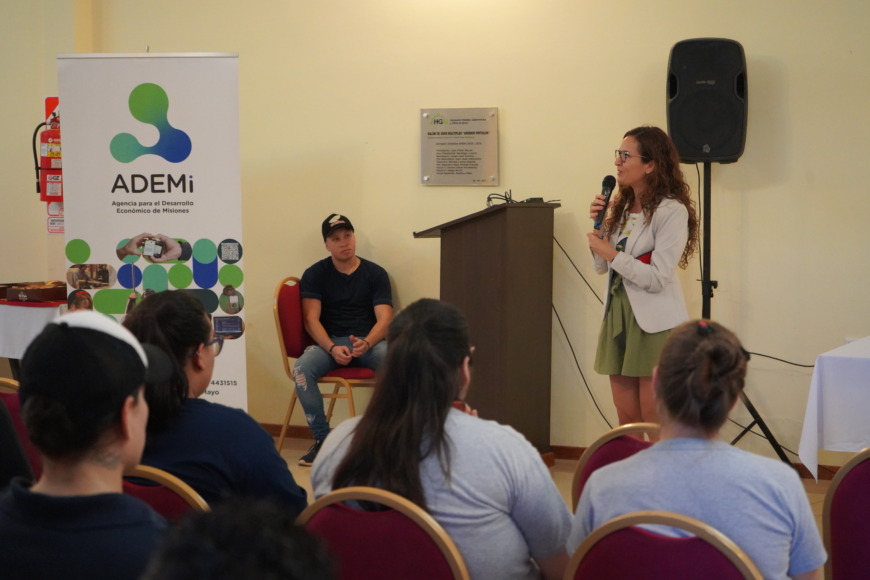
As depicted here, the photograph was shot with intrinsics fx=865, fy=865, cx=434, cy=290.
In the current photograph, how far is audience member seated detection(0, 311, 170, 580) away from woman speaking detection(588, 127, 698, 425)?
2.52m

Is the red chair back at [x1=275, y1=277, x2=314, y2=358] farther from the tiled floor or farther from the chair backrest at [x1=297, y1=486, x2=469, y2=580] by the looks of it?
the chair backrest at [x1=297, y1=486, x2=469, y2=580]

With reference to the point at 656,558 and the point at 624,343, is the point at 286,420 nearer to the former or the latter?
the point at 624,343

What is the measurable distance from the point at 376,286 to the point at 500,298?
0.95 metres

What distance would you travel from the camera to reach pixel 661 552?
4.32ft

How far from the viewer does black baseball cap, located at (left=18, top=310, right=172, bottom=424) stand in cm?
119

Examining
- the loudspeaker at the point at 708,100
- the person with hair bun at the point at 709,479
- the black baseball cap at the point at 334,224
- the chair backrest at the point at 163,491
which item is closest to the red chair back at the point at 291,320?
the black baseball cap at the point at 334,224

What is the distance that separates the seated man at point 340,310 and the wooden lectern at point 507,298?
1.68ft

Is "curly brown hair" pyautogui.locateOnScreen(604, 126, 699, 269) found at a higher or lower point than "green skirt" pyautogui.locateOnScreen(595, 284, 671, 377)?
higher

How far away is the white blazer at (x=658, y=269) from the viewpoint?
11.3ft

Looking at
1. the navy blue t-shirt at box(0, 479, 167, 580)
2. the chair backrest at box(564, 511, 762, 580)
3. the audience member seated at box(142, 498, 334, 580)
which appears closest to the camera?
the audience member seated at box(142, 498, 334, 580)

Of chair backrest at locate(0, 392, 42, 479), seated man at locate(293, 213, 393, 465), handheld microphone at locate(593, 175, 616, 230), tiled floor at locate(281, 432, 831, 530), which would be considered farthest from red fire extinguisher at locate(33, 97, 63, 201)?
handheld microphone at locate(593, 175, 616, 230)

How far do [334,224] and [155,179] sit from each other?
959 mm

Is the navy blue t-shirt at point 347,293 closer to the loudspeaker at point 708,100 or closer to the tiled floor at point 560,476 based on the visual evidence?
the tiled floor at point 560,476

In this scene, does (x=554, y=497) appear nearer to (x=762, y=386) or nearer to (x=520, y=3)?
(x=762, y=386)
